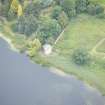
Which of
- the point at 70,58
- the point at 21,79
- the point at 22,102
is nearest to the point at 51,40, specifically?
the point at 70,58

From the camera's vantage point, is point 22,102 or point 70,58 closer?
point 22,102

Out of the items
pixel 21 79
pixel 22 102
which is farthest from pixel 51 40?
pixel 22 102

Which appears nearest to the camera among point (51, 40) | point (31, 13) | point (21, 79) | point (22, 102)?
point (22, 102)

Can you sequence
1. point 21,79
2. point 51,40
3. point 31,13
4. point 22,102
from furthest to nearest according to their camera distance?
point 31,13 → point 51,40 → point 21,79 → point 22,102

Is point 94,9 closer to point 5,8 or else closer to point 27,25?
point 27,25

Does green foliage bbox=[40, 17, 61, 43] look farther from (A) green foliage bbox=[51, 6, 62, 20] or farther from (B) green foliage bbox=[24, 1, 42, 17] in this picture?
(B) green foliage bbox=[24, 1, 42, 17]

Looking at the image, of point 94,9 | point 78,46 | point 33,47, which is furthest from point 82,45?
point 94,9

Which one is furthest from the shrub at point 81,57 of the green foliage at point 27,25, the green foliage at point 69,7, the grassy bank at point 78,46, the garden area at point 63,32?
the green foliage at point 69,7

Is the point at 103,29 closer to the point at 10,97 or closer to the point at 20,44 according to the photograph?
the point at 20,44
